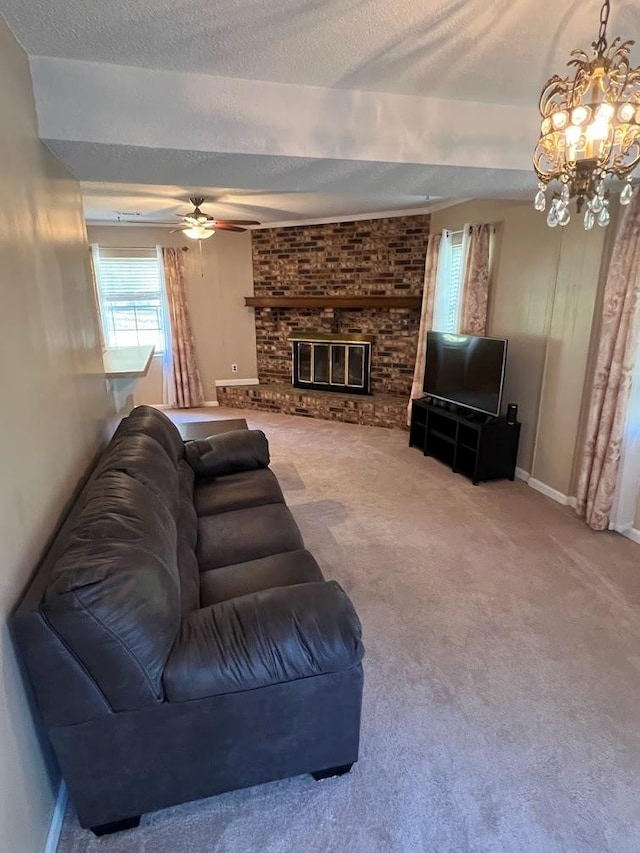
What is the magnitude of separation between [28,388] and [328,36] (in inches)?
60.4

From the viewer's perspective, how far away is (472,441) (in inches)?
159

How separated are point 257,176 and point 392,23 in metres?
0.97

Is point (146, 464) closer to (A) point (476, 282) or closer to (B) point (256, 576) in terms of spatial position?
(B) point (256, 576)

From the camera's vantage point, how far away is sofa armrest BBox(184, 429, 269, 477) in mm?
2955

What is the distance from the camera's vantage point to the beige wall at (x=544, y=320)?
3.34m

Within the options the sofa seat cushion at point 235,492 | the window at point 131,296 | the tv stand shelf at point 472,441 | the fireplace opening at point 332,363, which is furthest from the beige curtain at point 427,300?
the window at point 131,296

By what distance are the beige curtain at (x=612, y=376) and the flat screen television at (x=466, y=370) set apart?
0.85 meters

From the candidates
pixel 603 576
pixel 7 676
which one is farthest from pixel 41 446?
pixel 603 576

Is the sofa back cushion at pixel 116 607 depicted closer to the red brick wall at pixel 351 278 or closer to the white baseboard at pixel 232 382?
the red brick wall at pixel 351 278

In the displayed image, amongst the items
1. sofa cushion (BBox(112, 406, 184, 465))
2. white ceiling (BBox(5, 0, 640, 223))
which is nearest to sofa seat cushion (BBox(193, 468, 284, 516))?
sofa cushion (BBox(112, 406, 184, 465))

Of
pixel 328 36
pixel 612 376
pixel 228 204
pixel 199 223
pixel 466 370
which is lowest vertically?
pixel 466 370

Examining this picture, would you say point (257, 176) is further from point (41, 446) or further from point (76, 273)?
point (41, 446)

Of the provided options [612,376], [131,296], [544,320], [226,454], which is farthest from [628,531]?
[131,296]

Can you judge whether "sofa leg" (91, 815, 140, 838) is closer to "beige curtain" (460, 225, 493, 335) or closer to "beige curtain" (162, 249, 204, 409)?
"beige curtain" (460, 225, 493, 335)
